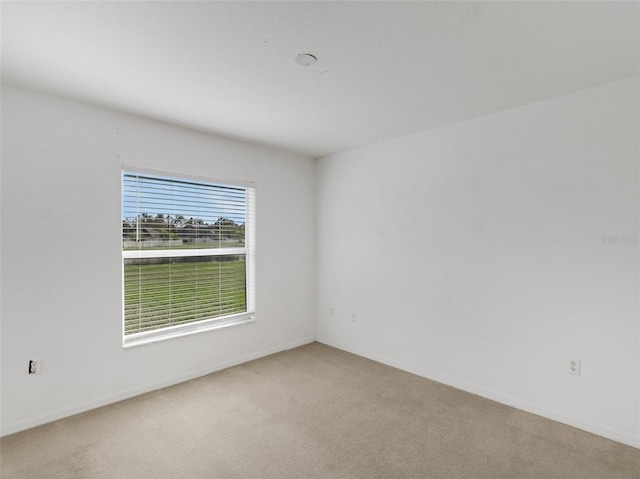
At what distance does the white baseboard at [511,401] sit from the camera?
2269 millimetres

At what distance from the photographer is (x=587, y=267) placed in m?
2.38

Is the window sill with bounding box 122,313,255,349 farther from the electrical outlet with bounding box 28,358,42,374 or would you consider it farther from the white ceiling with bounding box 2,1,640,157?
the white ceiling with bounding box 2,1,640,157

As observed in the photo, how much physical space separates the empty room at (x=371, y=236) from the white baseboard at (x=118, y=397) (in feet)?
0.05

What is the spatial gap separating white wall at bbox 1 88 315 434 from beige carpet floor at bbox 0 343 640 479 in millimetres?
228

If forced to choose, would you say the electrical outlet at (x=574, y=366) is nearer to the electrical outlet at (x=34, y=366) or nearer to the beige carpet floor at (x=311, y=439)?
the beige carpet floor at (x=311, y=439)

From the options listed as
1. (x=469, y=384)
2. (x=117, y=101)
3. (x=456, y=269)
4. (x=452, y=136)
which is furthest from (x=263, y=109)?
(x=469, y=384)

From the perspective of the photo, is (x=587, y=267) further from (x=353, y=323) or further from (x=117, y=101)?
(x=117, y=101)

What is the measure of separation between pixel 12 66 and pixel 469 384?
4.02 m

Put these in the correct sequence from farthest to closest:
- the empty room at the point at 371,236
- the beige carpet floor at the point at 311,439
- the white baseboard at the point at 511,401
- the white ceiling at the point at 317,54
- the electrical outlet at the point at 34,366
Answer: the electrical outlet at the point at 34,366, the white baseboard at the point at 511,401, the beige carpet floor at the point at 311,439, the empty room at the point at 371,236, the white ceiling at the point at 317,54

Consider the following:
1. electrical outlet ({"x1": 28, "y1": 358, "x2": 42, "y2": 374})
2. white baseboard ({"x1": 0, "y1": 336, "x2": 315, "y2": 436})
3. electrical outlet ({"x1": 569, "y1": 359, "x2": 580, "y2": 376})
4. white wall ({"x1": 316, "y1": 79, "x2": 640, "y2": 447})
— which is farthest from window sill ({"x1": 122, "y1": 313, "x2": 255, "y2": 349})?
electrical outlet ({"x1": 569, "y1": 359, "x2": 580, "y2": 376})

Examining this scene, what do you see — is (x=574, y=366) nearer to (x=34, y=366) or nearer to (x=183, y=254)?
(x=183, y=254)

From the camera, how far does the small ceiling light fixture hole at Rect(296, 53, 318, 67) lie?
1.90m

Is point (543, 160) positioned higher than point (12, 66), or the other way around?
point (12, 66)

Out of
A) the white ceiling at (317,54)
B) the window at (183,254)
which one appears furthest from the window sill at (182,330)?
the white ceiling at (317,54)
